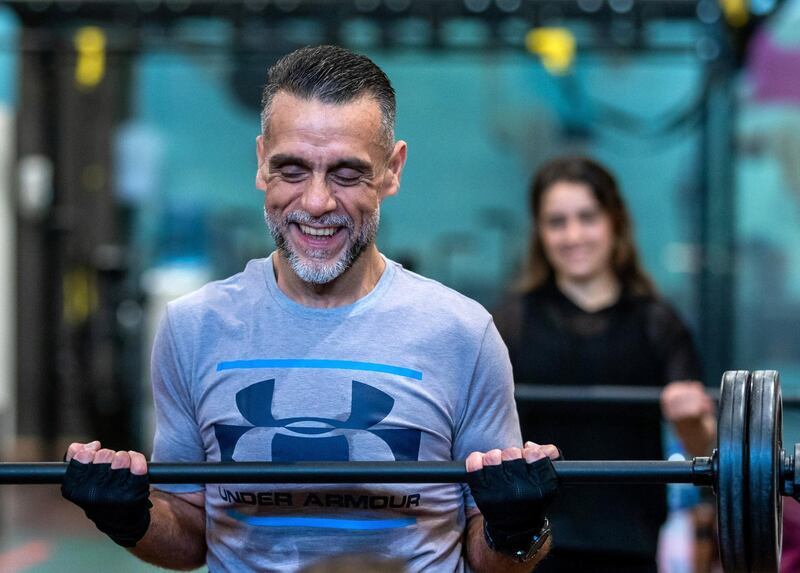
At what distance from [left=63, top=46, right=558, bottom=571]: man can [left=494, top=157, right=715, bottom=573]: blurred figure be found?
0.82m

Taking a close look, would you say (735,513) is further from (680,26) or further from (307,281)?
(680,26)

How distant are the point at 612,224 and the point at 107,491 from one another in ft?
Answer: 5.04

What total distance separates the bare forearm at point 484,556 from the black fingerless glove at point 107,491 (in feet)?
1.55

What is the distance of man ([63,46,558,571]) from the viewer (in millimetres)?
1748

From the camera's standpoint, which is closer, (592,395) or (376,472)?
(376,472)

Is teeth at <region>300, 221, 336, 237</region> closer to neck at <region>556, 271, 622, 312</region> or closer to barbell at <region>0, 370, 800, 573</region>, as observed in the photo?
barbell at <region>0, 370, 800, 573</region>

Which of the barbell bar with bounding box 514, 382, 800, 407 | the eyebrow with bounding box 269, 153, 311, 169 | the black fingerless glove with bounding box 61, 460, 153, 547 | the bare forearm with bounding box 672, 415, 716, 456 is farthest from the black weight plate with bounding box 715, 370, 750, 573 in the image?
the bare forearm with bounding box 672, 415, 716, 456

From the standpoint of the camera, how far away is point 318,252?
69.9 inches

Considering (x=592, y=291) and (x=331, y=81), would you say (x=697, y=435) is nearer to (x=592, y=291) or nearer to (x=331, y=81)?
(x=592, y=291)

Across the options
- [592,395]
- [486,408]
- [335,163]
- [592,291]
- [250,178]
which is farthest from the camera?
[250,178]

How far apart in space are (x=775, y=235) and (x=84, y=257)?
3417mm

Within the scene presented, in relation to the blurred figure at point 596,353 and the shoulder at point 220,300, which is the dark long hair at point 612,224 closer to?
the blurred figure at point 596,353

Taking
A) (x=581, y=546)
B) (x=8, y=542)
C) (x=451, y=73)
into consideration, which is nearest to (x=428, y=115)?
(x=451, y=73)

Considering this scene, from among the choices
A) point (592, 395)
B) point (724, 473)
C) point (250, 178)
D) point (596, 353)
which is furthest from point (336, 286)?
point (250, 178)
